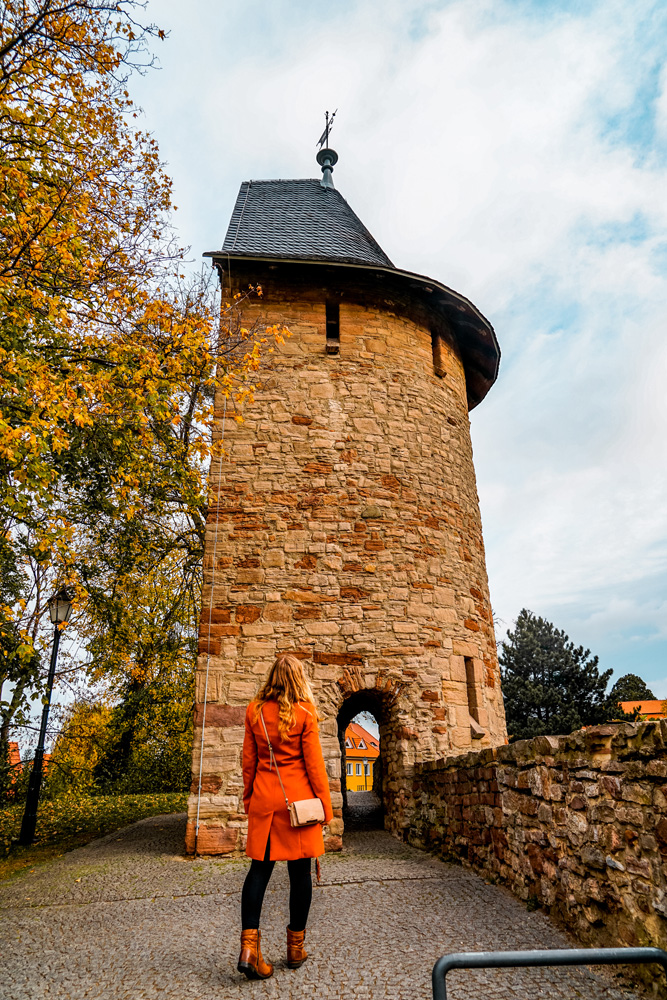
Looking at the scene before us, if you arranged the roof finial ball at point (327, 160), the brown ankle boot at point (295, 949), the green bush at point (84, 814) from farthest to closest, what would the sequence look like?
the roof finial ball at point (327, 160) < the green bush at point (84, 814) < the brown ankle boot at point (295, 949)

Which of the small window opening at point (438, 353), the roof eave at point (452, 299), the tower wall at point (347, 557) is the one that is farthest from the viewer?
the small window opening at point (438, 353)

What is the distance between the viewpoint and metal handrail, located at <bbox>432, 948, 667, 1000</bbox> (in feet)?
4.81

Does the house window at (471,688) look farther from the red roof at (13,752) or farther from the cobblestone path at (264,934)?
the red roof at (13,752)

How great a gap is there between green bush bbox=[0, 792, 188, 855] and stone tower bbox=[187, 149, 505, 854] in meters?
3.71

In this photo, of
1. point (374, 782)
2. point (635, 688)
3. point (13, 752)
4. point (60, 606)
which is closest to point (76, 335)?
point (60, 606)

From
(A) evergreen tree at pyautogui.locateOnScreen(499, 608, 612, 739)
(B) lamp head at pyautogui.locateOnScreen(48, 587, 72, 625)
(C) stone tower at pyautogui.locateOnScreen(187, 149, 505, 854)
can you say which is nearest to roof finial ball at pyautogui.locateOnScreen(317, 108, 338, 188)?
(C) stone tower at pyautogui.locateOnScreen(187, 149, 505, 854)

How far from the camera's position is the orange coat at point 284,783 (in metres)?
2.80

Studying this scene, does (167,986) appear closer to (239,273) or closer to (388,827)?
(388,827)

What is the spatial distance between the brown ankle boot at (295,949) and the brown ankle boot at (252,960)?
0.13 m

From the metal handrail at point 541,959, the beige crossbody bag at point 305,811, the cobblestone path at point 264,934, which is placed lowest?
the cobblestone path at point 264,934

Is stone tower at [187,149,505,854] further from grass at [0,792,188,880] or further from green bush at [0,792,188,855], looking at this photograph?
green bush at [0,792,188,855]

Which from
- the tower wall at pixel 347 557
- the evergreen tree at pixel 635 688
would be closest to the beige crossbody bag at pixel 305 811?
the tower wall at pixel 347 557

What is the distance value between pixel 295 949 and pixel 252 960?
0.26 meters

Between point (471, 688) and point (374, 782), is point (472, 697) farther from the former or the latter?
point (374, 782)
